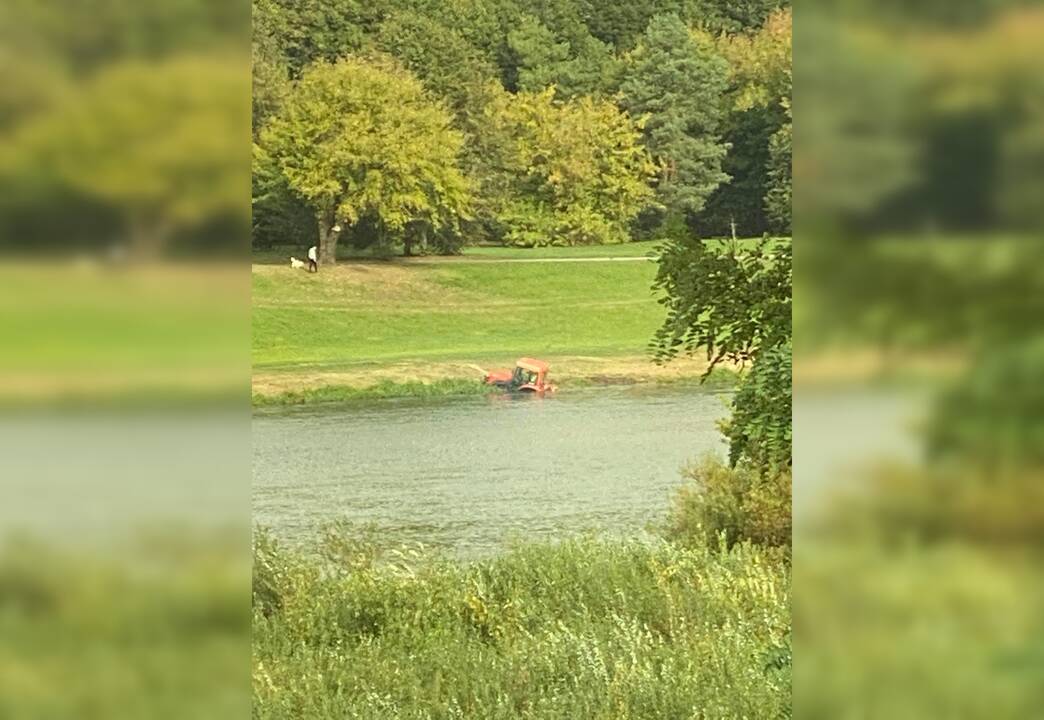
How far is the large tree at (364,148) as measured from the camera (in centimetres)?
593

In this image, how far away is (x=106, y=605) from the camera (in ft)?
1.13

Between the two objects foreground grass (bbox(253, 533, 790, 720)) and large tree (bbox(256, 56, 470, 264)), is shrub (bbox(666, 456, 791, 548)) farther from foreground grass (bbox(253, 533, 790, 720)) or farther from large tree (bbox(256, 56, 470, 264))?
large tree (bbox(256, 56, 470, 264))

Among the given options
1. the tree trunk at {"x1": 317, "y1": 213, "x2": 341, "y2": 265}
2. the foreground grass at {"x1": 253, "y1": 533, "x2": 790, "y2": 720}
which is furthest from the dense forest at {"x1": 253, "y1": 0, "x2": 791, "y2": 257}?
the foreground grass at {"x1": 253, "y1": 533, "x2": 790, "y2": 720}

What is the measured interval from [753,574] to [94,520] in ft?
13.7

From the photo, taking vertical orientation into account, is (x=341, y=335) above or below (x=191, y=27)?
below

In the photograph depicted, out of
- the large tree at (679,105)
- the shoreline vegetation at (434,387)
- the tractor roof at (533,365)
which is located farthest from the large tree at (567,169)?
the shoreline vegetation at (434,387)

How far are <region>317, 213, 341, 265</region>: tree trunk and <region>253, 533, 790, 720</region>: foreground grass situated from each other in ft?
4.87

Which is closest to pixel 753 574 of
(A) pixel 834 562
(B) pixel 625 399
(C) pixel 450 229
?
(B) pixel 625 399

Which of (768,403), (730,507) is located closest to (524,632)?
(730,507)

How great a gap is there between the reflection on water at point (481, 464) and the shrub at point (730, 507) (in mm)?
344

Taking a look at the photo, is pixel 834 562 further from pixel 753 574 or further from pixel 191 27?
pixel 753 574

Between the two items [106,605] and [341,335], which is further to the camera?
[341,335]

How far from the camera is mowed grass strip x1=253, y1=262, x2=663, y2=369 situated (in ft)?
20.4

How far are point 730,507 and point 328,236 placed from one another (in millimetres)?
2417
